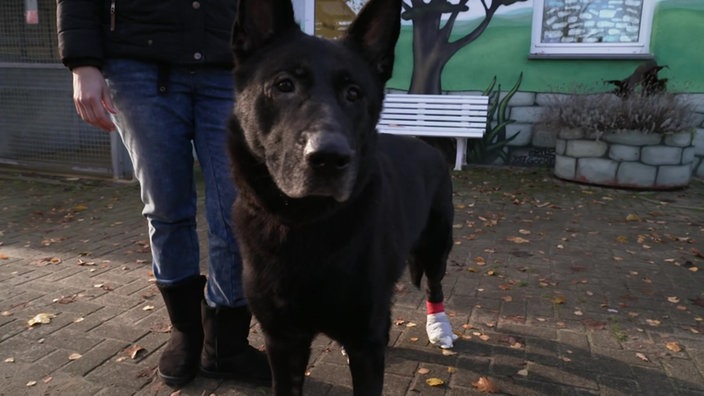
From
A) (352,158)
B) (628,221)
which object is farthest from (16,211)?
(628,221)

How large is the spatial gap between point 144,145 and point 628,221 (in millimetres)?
4946

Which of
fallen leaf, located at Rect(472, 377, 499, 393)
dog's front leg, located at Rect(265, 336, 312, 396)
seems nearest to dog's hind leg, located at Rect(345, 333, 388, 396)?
dog's front leg, located at Rect(265, 336, 312, 396)

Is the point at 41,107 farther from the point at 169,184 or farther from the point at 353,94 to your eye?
the point at 353,94

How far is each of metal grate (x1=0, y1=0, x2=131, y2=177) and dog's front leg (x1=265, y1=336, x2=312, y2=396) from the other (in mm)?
5598

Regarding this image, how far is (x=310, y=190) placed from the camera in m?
1.65

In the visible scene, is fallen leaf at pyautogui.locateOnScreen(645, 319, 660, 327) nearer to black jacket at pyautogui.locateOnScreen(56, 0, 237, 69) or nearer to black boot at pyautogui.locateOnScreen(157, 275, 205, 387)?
black boot at pyautogui.locateOnScreen(157, 275, 205, 387)

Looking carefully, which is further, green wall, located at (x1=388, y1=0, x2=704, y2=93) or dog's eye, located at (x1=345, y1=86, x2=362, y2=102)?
green wall, located at (x1=388, y1=0, x2=704, y2=93)

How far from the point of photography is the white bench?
8.01m

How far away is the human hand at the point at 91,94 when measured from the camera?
6.96ft

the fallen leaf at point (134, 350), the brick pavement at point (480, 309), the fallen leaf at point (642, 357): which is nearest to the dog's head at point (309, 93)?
the brick pavement at point (480, 309)

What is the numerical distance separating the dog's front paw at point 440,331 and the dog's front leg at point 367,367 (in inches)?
35.8

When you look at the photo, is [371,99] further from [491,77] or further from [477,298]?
[491,77]

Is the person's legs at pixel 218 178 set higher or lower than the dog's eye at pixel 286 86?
lower

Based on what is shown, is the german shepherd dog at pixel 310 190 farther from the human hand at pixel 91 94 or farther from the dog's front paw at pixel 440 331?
the dog's front paw at pixel 440 331
